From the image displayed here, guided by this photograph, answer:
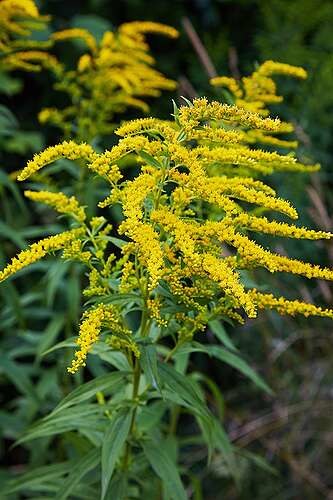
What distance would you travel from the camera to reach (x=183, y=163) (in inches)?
89.6

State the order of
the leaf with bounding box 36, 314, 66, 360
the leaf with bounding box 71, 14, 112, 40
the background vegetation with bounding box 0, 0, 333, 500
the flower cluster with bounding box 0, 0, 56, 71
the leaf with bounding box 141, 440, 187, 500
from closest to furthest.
Result: the leaf with bounding box 141, 440, 187, 500
the flower cluster with bounding box 0, 0, 56, 71
the leaf with bounding box 36, 314, 66, 360
the background vegetation with bounding box 0, 0, 333, 500
the leaf with bounding box 71, 14, 112, 40

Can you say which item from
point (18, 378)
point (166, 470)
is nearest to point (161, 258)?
point (166, 470)

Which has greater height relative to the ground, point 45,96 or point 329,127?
point 45,96

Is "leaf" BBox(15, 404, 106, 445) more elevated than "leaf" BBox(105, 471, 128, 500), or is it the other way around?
"leaf" BBox(15, 404, 106, 445)

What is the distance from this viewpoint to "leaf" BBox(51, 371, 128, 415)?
2498mm

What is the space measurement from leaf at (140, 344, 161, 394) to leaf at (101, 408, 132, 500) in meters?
0.22

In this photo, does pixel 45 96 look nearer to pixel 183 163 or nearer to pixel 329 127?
pixel 329 127

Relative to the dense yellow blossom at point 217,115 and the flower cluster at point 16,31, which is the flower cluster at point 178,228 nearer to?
the dense yellow blossom at point 217,115

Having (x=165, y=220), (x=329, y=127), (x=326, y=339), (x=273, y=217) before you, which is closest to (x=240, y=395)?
(x=326, y=339)

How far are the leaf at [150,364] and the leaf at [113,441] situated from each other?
0.71ft

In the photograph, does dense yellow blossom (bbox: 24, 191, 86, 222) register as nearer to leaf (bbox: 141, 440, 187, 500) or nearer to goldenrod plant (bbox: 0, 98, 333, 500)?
goldenrod plant (bbox: 0, 98, 333, 500)

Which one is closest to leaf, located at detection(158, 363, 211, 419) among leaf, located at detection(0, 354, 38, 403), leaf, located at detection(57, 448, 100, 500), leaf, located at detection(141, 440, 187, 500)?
leaf, located at detection(141, 440, 187, 500)

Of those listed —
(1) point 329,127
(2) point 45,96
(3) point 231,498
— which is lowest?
(3) point 231,498

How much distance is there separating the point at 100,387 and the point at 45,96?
400cm
